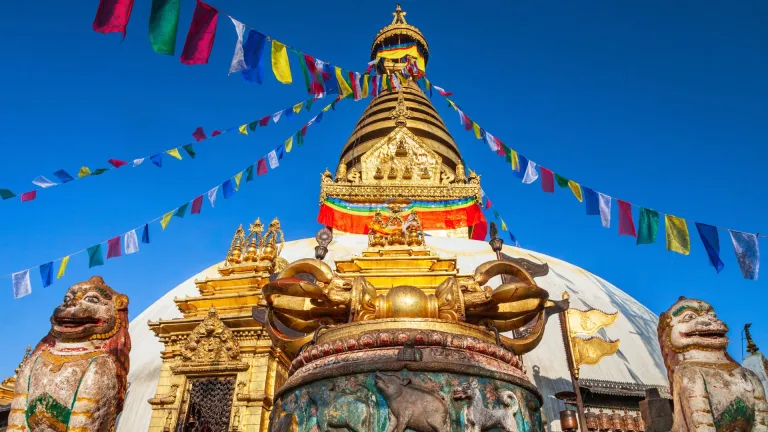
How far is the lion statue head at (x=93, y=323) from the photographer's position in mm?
2777

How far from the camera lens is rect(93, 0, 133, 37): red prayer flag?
419cm

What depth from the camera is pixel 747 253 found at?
20.2ft

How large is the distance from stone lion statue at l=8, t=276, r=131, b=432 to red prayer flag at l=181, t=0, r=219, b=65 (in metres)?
2.80

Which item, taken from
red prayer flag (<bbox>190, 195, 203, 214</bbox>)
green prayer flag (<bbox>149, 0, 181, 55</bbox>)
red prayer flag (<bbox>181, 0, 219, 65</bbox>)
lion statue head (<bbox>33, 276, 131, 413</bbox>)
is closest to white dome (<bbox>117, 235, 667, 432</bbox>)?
red prayer flag (<bbox>190, 195, 203, 214</bbox>)

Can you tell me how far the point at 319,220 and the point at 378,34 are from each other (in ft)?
43.1

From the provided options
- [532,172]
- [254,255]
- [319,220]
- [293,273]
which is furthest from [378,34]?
[293,273]

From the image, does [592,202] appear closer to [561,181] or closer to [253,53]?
[561,181]

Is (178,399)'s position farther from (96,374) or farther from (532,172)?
(532,172)

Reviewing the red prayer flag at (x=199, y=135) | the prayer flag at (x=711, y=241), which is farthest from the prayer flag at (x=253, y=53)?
the prayer flag at (x=711, y=241)

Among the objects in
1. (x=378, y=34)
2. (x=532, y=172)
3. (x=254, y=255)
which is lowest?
(x=254, y=255)

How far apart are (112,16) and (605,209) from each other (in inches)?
267

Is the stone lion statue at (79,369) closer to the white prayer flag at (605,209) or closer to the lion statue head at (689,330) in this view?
the lion statue head at (689,330)

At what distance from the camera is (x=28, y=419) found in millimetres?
2535

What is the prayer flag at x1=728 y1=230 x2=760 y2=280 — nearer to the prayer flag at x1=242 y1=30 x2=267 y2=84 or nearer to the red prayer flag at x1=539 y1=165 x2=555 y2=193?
Answer: the red prayer flag at x1=539 y1=165 x2=555 y2=193
